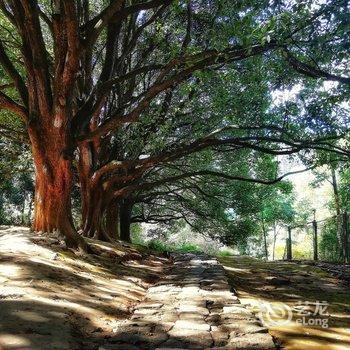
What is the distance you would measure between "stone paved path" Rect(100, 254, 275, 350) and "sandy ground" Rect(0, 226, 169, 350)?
0.25m

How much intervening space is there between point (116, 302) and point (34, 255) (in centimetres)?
183

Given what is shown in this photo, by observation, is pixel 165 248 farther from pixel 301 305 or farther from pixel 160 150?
pixel 301 305

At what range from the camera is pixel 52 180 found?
8336mm

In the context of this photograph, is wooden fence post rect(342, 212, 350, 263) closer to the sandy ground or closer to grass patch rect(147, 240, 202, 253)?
the sandy ground

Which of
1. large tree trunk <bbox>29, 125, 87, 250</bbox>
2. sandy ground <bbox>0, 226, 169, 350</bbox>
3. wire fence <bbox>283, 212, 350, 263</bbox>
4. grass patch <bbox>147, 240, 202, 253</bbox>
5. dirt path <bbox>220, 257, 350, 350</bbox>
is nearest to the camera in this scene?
sandy ground <bbox>0, 226, 169, 350</bbox>

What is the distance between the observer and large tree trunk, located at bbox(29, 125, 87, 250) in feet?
27.0

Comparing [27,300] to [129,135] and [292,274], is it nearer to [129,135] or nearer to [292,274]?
[292,274]

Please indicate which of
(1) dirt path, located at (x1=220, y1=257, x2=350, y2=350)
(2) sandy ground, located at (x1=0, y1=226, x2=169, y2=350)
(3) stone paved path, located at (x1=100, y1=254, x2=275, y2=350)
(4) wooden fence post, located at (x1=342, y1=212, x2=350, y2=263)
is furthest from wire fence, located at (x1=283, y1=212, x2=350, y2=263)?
(3) stone paved path, located at (x1=100, y1=254, x2=275, y2=350)

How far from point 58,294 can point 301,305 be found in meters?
3.11

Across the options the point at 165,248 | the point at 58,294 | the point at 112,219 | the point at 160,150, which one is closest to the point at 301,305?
the point at 58,294

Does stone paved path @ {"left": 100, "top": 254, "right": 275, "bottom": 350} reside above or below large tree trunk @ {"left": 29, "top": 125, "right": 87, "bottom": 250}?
below

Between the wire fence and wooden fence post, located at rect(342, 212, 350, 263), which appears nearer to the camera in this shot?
wooden fence post, located at rect(342, 212, 350, 263)

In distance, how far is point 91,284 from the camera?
19.2 ft

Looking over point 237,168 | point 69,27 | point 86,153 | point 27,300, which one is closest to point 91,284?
point 27,300
